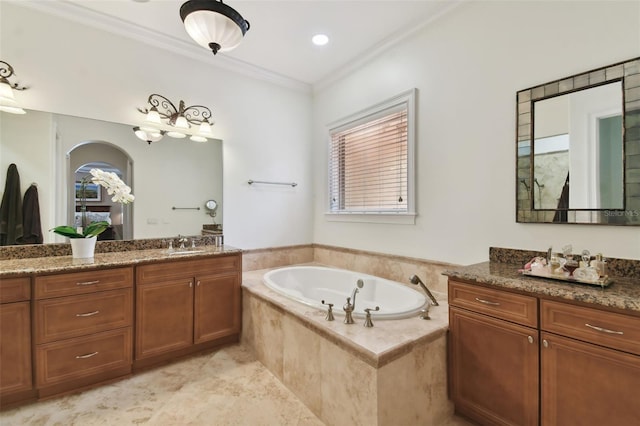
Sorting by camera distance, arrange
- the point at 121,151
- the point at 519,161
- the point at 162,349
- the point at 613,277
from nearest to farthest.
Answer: the point at 613,277
the point at 519,161
the point at 162,349
the point at 121,151

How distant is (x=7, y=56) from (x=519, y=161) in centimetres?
375

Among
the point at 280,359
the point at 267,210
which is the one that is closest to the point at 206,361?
the point at 280,359

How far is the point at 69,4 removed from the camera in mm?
2227

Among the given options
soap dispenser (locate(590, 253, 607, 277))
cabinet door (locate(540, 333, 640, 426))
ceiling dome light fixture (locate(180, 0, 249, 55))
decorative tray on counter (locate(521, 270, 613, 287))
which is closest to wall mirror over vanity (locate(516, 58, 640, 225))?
soap dispenser (locate(590, 253, 607, 277))

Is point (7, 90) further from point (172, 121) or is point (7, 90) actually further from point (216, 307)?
point (216, 307)

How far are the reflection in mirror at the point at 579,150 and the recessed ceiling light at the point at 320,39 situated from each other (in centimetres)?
184

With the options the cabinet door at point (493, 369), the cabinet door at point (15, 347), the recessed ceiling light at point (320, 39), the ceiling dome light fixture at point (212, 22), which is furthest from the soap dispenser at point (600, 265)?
the cabinet door at point (15, 347)

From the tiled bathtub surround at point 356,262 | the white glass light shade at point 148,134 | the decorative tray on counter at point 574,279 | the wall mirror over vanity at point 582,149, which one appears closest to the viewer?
the decorative tray on counter at point 574,279

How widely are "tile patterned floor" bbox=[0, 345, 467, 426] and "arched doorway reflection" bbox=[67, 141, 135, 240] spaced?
3.99 feet

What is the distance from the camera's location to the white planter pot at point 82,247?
7.07 feet

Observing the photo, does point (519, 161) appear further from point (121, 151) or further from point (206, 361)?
point (121, 151)

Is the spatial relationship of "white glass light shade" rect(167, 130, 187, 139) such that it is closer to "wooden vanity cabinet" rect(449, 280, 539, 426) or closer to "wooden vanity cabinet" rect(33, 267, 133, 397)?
"wooden vanity cabinet" rect(33, 267, 133, 397)

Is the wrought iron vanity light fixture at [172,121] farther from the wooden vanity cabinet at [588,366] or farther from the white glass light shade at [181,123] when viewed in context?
the wooden vanity cabinet at [588,366]

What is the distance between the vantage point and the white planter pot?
2.15m
